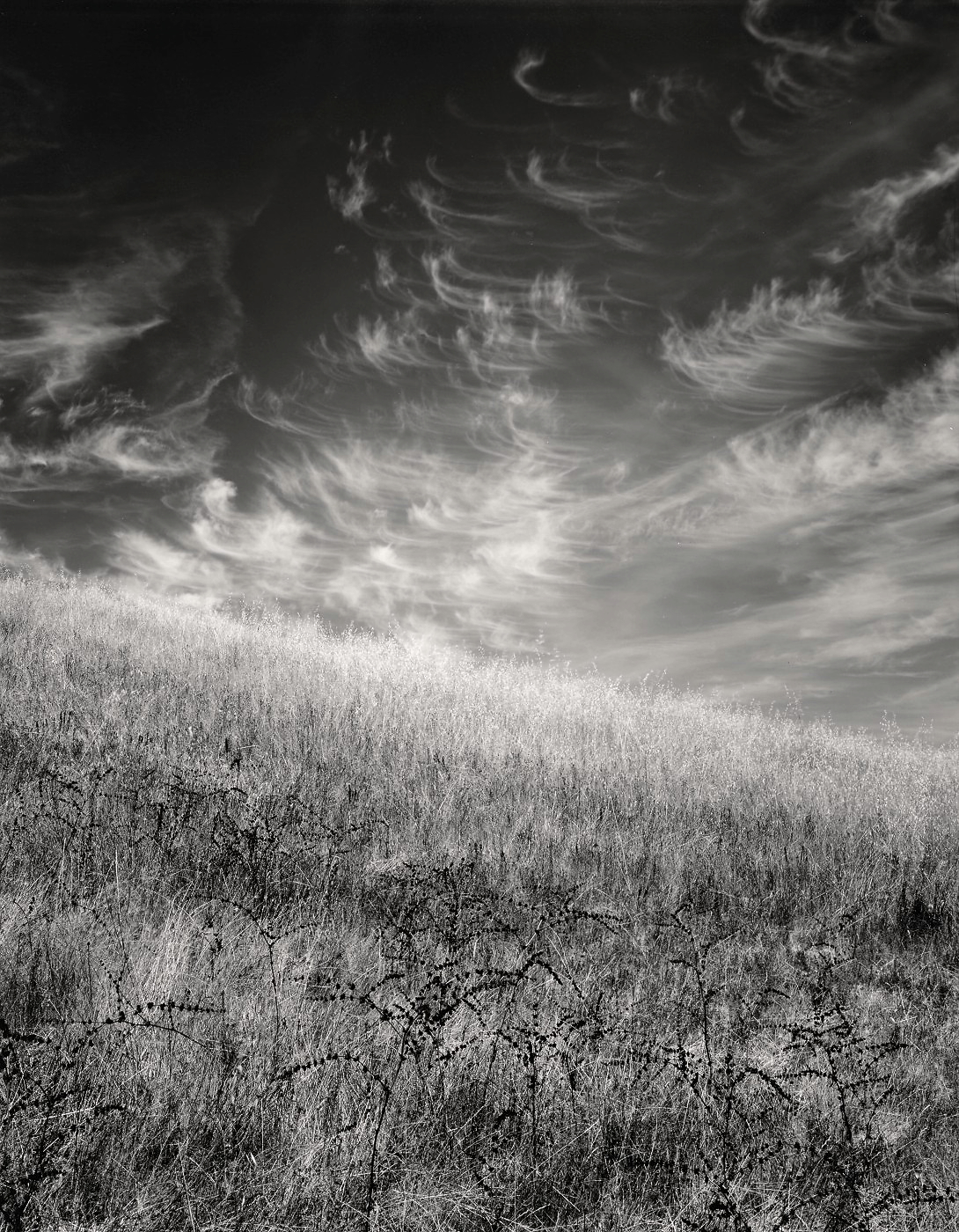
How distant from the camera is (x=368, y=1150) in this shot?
7.36 feet

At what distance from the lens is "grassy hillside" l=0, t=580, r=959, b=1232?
7.14 feet

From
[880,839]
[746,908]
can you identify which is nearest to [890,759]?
[880,839]

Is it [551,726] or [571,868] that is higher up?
[551,726]

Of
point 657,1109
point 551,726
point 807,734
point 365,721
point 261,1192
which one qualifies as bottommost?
point 261,1192

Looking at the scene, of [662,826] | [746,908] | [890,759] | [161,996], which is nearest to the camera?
[161,996]

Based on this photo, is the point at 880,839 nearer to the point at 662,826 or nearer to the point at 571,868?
the point at 662,826

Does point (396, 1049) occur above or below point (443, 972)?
below

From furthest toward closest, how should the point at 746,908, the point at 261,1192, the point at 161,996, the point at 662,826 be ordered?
the point at 662,826, the point at 746,908, the point at 161,996, the point at 261,1192

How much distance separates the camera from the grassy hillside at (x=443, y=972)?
2.18m

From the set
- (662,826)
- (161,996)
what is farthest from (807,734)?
(161,996)

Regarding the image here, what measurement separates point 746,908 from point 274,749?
4.38 meters

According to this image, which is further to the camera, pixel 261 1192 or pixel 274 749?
pixel 274 749

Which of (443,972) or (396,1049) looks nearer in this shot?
(396,1049)

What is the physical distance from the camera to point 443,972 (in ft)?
12.1
